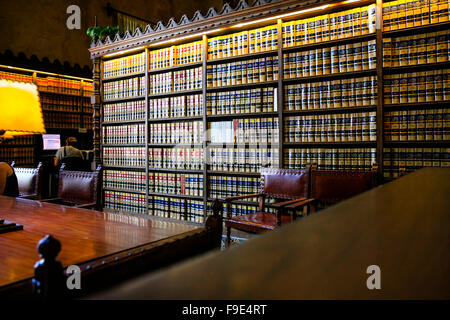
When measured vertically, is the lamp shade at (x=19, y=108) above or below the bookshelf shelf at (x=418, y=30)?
below

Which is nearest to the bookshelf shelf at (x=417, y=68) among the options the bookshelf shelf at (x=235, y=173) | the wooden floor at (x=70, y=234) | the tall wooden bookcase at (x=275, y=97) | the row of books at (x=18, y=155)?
the tall wooden bookcase at (x=275, y=97)

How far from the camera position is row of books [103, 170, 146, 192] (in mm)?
4148

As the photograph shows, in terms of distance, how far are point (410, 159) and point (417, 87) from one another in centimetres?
59

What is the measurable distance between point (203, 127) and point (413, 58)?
2074mm

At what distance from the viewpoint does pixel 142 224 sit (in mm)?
1283

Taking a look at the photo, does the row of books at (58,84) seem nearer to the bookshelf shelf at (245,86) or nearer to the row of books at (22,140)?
the row of books at (22,140)

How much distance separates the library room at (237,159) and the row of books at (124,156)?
3cm

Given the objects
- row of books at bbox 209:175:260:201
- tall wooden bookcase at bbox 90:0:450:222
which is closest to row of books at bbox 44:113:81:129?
tall wooden bookcase at bbox 90:0:450:222

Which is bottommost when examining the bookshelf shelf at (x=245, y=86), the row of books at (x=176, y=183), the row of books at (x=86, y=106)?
the row of books at (x=176, y=183)

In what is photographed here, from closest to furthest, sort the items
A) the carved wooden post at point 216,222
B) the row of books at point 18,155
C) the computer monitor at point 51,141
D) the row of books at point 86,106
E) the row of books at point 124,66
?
the carved wooden post at point 216,222 → the row of books at point 124,66 → the row of books at point 18,155 → the computer monitor at point 51,141 → the row of books at point 86,106

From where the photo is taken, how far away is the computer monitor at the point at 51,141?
5.93 metres

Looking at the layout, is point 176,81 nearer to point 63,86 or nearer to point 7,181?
point 7,181
